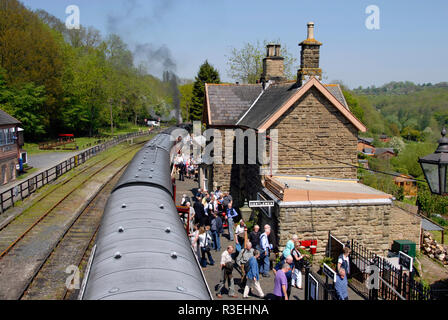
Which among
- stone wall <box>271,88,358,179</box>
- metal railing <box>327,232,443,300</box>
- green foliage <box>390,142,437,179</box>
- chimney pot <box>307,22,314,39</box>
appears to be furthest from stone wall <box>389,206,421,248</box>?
green foliage <box>390,142,437,179</box>

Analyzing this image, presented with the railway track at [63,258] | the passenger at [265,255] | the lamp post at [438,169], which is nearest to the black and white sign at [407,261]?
the passenger at [265,255]

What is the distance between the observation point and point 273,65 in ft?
74.3

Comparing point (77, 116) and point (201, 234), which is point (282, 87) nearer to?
point (201, 234)

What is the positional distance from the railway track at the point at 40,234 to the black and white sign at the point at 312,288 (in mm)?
6902

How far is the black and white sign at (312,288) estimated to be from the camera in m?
8.45

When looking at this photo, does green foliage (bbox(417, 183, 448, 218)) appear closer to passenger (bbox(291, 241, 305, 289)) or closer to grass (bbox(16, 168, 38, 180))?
passenger (bbox(291, 241, 305, 289))

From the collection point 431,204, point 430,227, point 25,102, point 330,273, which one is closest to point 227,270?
point 330,273

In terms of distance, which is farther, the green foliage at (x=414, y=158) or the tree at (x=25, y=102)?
the green foliage at (x=414, y=158)

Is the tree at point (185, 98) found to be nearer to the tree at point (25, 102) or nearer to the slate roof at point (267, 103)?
the tree at point (25, 102)

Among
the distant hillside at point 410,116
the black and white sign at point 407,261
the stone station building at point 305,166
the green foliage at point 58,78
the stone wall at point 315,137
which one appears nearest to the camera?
the black and white sign at point 407,261

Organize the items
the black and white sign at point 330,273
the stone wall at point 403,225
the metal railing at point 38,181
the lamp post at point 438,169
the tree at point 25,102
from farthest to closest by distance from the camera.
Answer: the tree at point 25,102, the metal railing at point 38,181, the stone wall at point 403,225, the black and white sign at point 330,273, the lamp post at point 438,169

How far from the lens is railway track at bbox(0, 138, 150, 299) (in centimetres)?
1142

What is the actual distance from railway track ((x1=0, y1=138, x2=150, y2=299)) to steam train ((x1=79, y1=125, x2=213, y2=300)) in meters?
4.63

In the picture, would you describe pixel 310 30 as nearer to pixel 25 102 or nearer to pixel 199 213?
pixel 199 213
